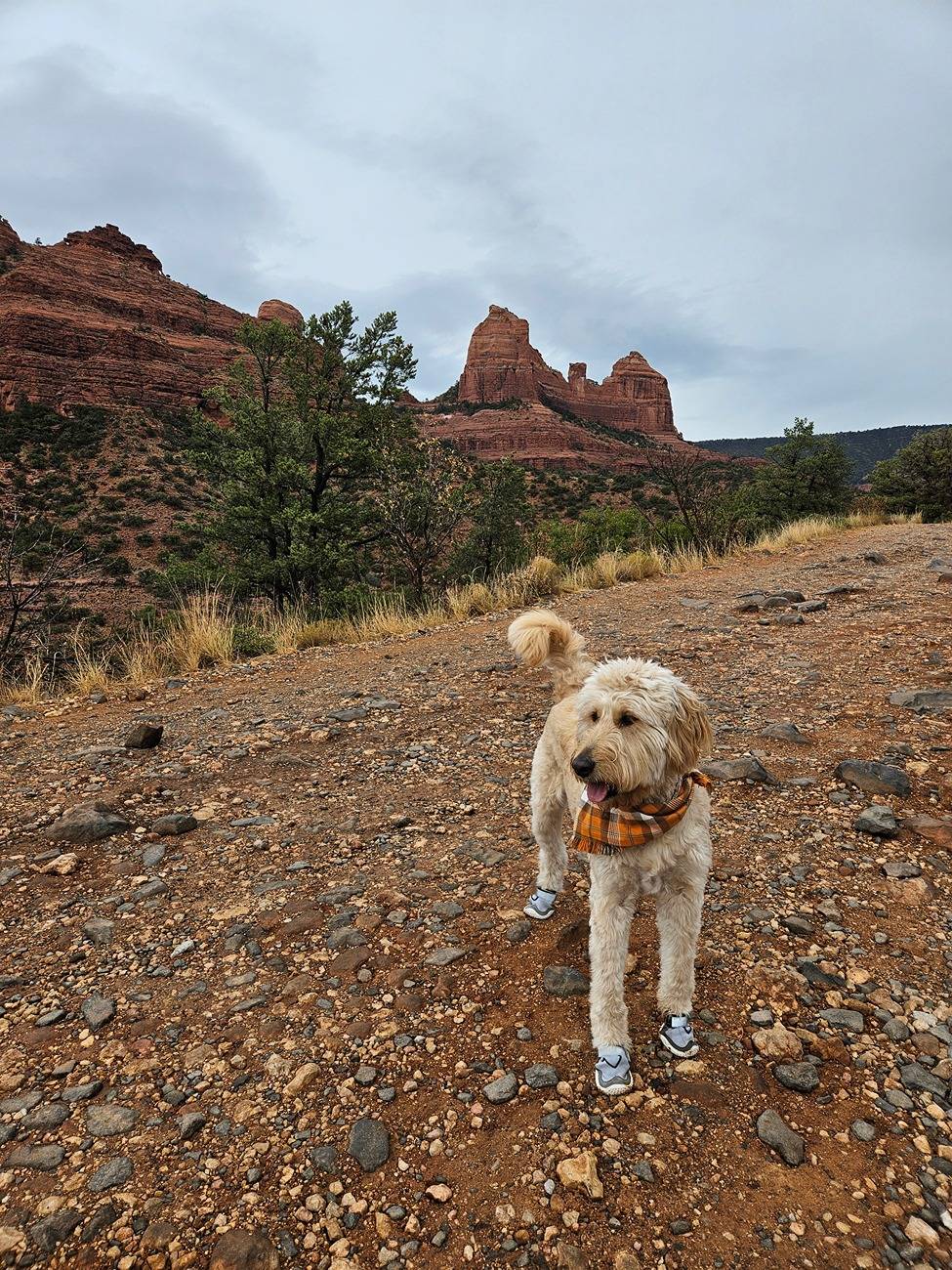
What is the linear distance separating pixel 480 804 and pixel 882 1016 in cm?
288

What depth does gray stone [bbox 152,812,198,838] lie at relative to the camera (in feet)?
14.8

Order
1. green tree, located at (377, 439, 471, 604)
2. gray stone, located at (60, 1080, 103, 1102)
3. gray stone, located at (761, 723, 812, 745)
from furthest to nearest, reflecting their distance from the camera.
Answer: green tree, located at (377, 439, 471, 604) → gray stone, located at (761, 723, 812, 745) → gray stone, located at (60, 1080, 103, 1102)

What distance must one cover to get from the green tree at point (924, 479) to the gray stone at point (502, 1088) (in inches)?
1197

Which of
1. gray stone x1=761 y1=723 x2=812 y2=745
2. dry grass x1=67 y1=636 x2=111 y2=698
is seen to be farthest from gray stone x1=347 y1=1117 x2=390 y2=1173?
dry grass x1=67 y1=636 x2=111 y2=698

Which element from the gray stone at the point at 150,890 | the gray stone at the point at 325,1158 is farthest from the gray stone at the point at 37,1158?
the gray stone at the point at 150,890

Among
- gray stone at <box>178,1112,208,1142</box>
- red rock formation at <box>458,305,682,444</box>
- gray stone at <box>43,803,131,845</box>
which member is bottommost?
gray stone at <box>178,1112,208,1142</box>

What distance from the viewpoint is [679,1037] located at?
2.62m

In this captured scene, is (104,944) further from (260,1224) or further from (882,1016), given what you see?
(882,1016)

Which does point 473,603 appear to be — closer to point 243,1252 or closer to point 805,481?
point 243,1252

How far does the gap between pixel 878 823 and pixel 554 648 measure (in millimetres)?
2587

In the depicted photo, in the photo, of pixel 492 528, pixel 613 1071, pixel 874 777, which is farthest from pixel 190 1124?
pixel 492 528

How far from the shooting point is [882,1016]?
8.89ft

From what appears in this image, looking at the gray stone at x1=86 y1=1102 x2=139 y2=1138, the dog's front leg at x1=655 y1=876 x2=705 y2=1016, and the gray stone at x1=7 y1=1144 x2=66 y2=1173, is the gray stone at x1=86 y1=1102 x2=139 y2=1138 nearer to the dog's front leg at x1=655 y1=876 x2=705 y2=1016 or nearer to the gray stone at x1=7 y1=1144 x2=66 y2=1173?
the gray stone at x1=7 y1=1144 x2=66 y2=1173

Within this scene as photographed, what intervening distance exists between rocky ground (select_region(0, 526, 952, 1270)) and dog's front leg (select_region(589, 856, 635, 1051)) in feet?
0.64
